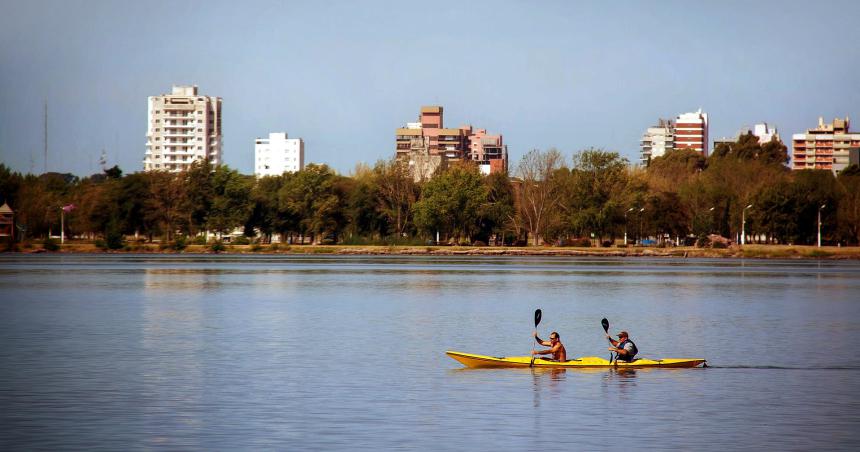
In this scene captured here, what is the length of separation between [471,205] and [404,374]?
113 m

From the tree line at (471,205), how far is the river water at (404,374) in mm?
70716

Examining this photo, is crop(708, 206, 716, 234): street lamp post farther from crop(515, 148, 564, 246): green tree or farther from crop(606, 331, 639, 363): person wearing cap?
crop(606, 331, 639, 363): person wearing cap

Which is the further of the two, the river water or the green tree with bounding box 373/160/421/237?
the green tree with bounding box 373/160/421/237

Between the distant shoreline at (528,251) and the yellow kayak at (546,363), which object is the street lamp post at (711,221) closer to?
the distant shoreline at (528,251)

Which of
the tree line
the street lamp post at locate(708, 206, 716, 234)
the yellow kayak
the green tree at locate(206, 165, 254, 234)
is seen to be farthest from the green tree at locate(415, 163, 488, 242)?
the yellow kayak

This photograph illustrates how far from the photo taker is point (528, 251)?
154m

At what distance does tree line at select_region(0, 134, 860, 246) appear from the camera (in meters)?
149

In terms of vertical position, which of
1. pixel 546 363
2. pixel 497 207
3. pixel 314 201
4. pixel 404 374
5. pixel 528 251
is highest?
pixel 314 201

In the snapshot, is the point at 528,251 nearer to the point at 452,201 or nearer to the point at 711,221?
the point at 452,201

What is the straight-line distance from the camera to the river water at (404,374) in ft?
85.4

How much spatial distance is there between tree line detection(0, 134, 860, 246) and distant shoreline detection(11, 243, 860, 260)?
223 cm

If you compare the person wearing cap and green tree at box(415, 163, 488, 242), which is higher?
green tree at box(415, 163, 488, 242)

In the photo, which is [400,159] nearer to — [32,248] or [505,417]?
[32,248]

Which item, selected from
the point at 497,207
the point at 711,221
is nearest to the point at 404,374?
the point at 497,207
